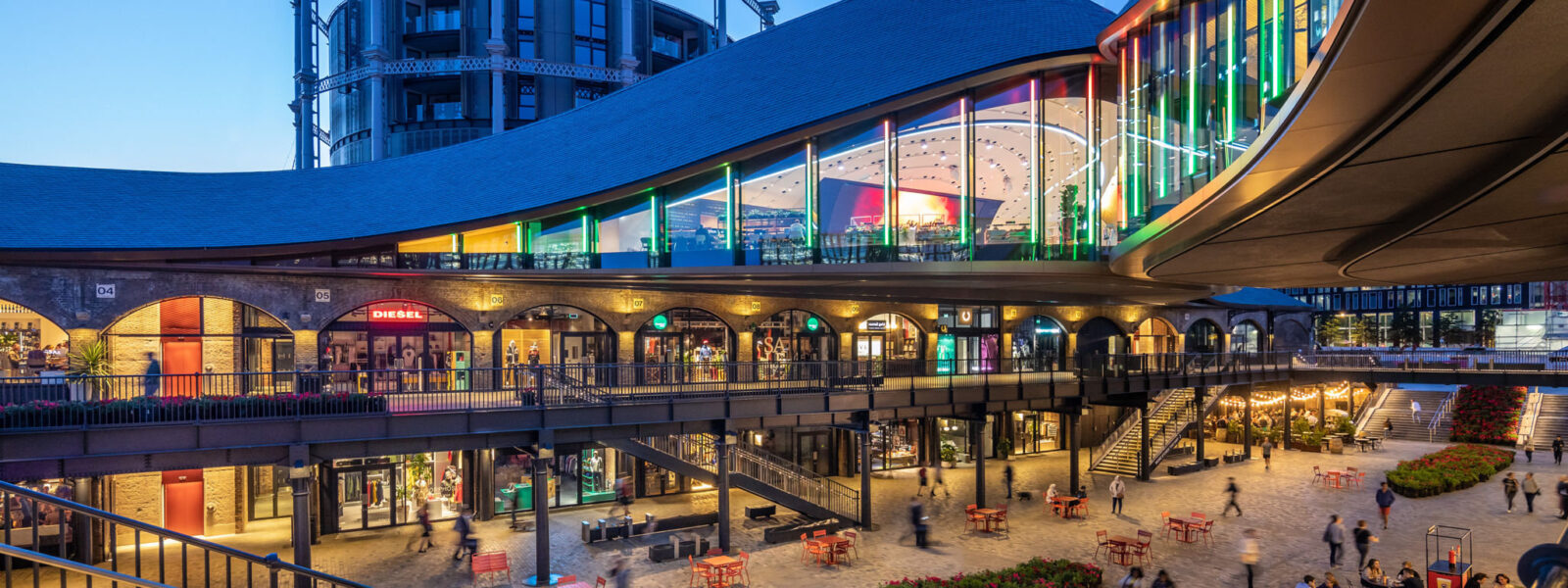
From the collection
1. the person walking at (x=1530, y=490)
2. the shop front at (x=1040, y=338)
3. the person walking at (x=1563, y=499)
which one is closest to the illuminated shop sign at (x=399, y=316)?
the shop front at (x=1040, y=338)

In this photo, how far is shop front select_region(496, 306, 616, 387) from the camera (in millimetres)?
25219

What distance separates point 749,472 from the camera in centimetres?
2361

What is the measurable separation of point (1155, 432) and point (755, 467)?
18.3 meters

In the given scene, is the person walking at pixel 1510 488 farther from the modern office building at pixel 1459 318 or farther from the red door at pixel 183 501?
the modern office building at pixel 1459 318

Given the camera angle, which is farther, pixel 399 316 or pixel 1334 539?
pixel 399 316

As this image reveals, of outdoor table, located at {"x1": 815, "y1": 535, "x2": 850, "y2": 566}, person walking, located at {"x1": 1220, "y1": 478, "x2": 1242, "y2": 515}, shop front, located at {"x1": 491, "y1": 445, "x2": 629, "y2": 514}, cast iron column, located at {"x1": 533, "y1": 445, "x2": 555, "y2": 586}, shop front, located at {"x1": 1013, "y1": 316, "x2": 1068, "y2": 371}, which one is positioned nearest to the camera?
cast iron column, located at {"x1": 533, "y1": 445, "x2": 555, "y2": 586}

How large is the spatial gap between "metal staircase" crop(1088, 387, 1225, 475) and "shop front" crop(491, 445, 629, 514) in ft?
60.3

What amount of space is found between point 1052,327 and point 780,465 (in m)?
16.4

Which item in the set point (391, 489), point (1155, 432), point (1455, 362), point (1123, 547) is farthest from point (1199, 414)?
point (391, 489)

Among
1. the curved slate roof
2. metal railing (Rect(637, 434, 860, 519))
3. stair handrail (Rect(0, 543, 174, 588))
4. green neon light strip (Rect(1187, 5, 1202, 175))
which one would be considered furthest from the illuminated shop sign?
green neon light strip (Rect(1187, 5, 1202, 175))

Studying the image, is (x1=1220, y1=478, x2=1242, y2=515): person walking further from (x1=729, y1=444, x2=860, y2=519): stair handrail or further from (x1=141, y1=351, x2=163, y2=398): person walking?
(x1=141, y1=351, x2=163, y2=398): person walking

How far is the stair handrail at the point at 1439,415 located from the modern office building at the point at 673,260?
22.7 m

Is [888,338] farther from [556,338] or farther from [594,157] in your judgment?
[594,157]

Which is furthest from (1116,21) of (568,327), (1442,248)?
(568,327)
